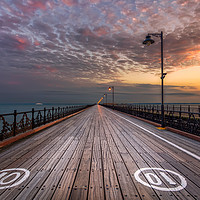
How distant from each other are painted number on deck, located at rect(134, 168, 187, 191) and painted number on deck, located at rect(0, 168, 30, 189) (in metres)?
2.80

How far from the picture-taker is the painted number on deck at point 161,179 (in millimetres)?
3188

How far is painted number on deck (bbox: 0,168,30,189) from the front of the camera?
128 inches

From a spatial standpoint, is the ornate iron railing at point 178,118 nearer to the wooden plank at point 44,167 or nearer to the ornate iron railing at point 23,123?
the wooden plank at point 44,167

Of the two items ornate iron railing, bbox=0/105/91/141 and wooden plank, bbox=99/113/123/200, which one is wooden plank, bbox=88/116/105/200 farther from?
ornate iron railing, bbox=0/105/91/141

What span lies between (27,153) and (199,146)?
692 centimetres

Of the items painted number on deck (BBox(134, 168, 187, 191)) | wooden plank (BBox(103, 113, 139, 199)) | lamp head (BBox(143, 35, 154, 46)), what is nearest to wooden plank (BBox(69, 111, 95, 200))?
wooden plank (BBox(103, 113, 139, 199))

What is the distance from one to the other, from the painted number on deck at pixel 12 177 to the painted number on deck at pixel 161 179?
9.19 ft

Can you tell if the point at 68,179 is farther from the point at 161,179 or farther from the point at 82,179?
the point at 161,179

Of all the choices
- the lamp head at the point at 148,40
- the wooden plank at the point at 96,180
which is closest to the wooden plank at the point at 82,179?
the wooden plank at the point at 96,180

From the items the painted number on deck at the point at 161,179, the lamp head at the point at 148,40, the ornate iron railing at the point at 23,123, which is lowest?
the painted number on deck at the point at 161,179

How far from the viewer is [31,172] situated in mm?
3807

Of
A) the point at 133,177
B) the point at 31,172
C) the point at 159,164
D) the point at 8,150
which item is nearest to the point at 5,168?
the point at 31,172

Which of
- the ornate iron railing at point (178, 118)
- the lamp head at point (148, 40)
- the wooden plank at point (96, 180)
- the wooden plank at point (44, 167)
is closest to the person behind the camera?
the wooden plank at point (96, 180)

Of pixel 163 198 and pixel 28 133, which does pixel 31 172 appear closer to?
pixel 163 198
